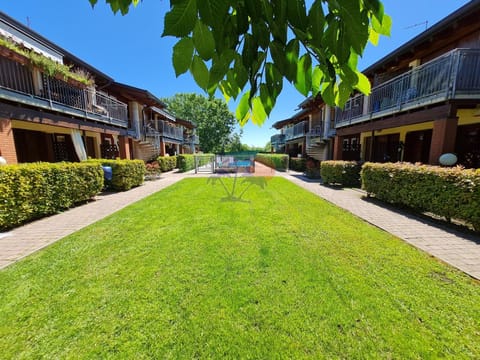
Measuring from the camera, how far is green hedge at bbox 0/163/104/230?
4.65 m

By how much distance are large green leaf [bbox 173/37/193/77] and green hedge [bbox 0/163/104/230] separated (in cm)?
627

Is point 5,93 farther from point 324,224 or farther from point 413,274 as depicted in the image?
point 413,274

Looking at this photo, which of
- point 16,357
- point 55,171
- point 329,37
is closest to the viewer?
point 329,37

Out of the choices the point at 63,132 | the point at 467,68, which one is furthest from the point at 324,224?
the point at 63,132

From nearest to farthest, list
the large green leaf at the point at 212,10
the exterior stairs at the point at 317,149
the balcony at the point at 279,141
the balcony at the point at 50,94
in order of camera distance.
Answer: the large green leaf at the point at 212,10
the balcony at the point at 50,94
the exterior stairs at the point at 317,149
the balcony at the point at 279,141

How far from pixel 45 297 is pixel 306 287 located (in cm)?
334

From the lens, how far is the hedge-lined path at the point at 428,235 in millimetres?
3393

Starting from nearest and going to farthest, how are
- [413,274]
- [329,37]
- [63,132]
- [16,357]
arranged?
[329,37], [16,357], [413,274], [63,132]

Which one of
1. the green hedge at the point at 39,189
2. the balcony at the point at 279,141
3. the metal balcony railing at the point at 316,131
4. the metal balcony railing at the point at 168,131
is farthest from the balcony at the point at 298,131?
the green hedge at the point at 39,189

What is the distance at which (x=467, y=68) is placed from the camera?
20.6ft

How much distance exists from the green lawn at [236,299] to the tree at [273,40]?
2234mm

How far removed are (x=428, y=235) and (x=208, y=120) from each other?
1813 inches

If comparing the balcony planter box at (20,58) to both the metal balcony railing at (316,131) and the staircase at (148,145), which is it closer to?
the staircase at (148,145)

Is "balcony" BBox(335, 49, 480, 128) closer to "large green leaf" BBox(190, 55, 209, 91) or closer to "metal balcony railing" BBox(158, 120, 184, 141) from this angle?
"large green leaf" BBox(190, 55, 209, 91)
